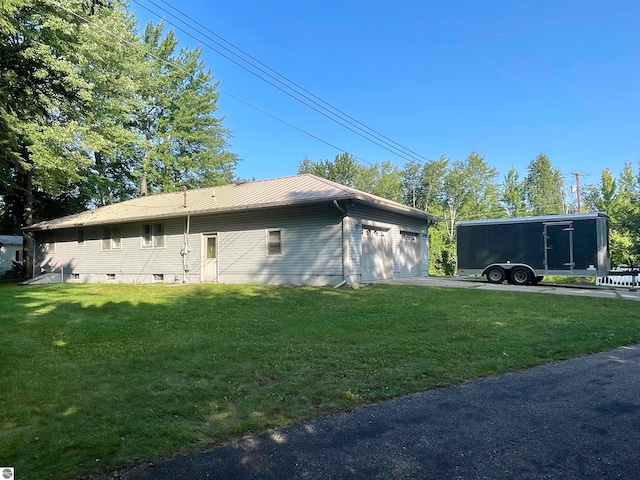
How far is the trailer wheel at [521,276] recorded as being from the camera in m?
14.7

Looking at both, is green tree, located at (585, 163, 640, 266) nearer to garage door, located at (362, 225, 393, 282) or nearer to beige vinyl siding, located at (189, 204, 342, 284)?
garage door, located at (362, 225, 393, 282)

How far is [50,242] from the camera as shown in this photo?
23125mm

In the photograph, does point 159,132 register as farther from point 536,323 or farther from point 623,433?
point 623,433

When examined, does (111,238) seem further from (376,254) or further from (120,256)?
(376,254)

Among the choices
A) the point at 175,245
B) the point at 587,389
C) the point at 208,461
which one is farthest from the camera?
the point at 175,245

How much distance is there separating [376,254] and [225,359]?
10969 millimetres

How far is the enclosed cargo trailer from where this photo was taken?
1353 cm

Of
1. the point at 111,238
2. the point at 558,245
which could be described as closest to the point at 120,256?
the point at 111,238

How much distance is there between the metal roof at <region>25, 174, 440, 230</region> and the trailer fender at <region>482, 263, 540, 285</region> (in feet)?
12.2

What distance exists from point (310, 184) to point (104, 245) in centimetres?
1143

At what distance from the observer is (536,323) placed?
25.7ft

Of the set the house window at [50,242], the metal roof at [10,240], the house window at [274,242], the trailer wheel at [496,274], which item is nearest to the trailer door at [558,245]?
the trailer wheel at [496,274]

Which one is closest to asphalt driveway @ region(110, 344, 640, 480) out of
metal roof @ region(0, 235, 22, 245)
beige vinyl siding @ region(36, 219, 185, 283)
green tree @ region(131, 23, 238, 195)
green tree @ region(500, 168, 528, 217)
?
beige vinyl siding @ region(36, 219, 185, 283)

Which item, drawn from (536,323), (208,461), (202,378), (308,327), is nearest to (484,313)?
(536,323)
